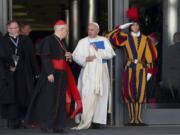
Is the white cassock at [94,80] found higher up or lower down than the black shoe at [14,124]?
higher up

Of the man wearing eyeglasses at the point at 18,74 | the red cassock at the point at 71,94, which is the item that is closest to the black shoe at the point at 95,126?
the red cassock at the point at 71,94

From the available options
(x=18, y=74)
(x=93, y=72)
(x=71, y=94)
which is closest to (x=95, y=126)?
(x=71, y=94)

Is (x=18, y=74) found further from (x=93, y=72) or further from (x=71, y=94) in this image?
(x=93, y=72)

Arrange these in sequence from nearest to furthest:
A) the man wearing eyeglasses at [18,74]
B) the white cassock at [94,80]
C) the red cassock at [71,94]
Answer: the red cassock at [71,94], the man wearing eyeglasses at [18,74], the white cassock at [94,80]

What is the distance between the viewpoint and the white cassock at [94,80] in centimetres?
1181

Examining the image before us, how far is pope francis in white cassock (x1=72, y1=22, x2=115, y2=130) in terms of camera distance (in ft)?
38.8

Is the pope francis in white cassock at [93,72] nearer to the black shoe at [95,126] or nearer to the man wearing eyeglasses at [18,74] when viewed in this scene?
the black shoe at [95,126]

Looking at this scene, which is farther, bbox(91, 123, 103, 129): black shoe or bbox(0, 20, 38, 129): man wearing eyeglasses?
bbox(91, 123, 103, 129): black shoe

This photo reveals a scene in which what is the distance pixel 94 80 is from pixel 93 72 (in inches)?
5.3

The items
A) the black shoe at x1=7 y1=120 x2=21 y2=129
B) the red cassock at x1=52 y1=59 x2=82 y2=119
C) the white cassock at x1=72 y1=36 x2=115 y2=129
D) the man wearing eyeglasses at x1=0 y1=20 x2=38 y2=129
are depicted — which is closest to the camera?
the red cassock at x1=52 y1=59 x2=82 y2=119

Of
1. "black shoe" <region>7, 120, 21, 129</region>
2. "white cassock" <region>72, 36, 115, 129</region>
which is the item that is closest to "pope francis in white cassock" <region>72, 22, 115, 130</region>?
"white cassock" <region>72, 36, 115, 129</region>

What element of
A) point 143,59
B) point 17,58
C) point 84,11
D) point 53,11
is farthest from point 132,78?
point 53,11

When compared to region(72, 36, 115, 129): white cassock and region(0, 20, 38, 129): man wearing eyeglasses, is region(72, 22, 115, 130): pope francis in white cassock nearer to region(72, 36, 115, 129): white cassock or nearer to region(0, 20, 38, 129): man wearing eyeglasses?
region(72, 36, 115, 129): white cassock

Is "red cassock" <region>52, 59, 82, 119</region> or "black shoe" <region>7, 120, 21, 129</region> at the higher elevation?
"red cassock" <region>52, 59, 82, 119</region>
